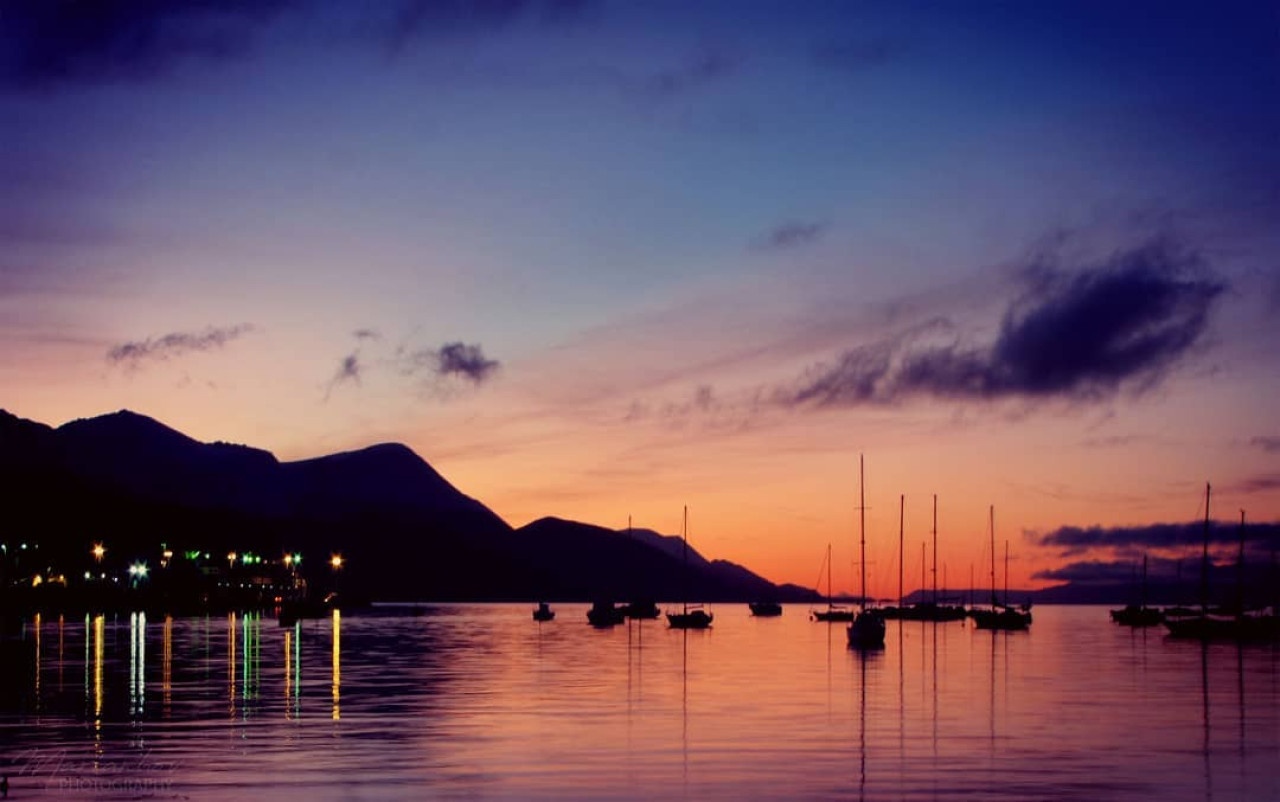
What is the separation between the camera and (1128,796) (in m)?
34.2

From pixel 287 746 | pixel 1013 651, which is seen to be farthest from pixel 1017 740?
pixel 1013 651

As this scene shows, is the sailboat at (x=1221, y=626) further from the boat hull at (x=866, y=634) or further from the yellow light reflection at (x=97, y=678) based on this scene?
the yellow light reflection at (x=97, y=678)

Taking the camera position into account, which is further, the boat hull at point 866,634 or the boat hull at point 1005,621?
the boat hull at point 1005,621

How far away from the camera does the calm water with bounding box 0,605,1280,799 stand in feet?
116

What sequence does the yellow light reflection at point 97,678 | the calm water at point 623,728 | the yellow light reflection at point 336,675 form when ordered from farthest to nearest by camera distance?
1. the yellow light reflection at point 336,675
2. the yellow light reflection at point 97,678
3. the calm water at point 623,728

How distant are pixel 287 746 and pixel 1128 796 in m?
23.3

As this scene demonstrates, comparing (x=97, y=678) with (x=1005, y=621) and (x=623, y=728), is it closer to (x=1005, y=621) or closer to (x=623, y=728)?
(x=623, y=728)

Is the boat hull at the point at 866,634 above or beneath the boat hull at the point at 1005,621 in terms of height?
above

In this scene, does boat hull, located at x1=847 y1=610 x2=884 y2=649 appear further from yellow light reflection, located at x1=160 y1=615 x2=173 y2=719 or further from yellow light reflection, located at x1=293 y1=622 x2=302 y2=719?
yellow light reflection, located at x1=160 y1=615 x2=173 y2=719

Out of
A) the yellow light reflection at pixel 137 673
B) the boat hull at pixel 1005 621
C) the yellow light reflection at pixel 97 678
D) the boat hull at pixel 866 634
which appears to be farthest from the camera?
the boat hull at pixel 1005 621

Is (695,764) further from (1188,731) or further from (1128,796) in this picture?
(1188,731)

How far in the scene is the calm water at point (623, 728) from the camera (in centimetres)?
3534

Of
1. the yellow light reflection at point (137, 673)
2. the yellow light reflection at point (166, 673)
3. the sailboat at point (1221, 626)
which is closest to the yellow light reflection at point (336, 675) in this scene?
the yellow light reflection at point (166, 673)

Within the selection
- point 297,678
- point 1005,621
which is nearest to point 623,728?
point 297,678
